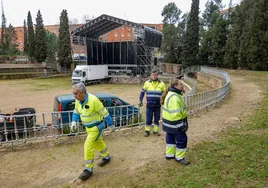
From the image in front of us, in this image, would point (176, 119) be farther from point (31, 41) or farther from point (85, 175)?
point (31, 41)

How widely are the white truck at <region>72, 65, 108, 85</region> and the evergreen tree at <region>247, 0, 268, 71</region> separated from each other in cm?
1751

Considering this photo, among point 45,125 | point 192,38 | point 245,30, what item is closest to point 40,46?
point 192,38

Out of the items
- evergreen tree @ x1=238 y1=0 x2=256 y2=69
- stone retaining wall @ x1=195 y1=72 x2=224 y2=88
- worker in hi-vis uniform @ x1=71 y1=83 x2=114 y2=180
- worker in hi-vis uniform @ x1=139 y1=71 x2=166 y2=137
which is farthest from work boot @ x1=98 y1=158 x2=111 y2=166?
evergreen tree @ x1=238 y1=0 x2=256 y2=69

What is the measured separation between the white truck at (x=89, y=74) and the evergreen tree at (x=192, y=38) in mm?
12066

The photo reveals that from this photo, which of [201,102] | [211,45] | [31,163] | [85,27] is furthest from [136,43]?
[31,163]

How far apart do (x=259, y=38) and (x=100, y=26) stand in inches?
745

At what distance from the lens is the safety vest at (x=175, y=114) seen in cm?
385

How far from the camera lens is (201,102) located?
8.47m

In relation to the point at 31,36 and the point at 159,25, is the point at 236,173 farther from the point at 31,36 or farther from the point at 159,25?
the point at 159,25

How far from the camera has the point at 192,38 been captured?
3070cm

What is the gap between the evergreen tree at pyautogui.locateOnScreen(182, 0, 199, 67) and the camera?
99.6 ft

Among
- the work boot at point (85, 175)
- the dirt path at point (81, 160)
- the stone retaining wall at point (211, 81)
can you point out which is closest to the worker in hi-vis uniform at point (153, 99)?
the dirt path at point (81, 160)

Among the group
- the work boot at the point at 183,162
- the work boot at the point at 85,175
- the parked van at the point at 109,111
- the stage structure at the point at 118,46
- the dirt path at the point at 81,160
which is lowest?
the dirt path at the point at 81,160

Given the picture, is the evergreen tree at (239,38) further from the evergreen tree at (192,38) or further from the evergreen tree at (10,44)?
the evergreen tree at (10,44)
